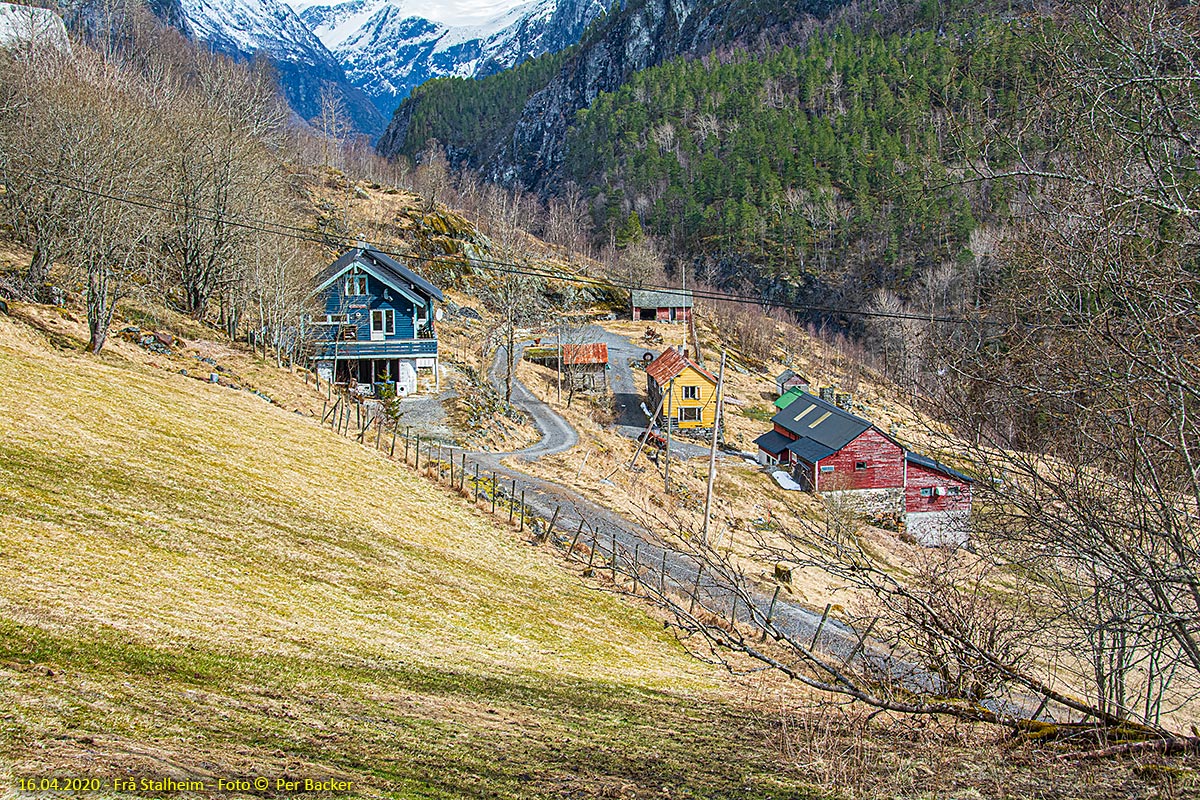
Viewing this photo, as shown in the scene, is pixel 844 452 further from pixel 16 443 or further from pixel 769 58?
pixel 769 58

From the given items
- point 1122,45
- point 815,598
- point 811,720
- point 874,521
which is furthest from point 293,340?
point 1122,45

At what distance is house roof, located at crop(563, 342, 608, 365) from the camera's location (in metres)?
60.4

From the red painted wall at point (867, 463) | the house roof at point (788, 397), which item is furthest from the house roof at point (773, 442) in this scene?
the house roof at point (788, 397)

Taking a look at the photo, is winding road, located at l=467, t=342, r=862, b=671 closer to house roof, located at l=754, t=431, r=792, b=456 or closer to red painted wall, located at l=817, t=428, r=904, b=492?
red painted wall, located at l=817, t=428, r=904, b=492

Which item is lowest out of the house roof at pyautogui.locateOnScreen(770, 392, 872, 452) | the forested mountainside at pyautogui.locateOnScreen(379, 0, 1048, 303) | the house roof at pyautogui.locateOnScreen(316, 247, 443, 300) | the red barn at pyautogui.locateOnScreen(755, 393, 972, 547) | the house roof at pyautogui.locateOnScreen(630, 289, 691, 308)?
the red barn at pyautogui.locateOnScreen(755, 393, 972, 547)

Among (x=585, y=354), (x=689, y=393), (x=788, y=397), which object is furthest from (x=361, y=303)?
(x=788, y=397)

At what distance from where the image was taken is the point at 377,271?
41906 millimetres

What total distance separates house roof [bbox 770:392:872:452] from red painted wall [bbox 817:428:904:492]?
2.03 ft

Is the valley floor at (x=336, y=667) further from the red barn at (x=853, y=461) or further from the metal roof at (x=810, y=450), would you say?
the metal roof at (x=810, y=450)

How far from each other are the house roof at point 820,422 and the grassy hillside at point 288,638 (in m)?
30.7

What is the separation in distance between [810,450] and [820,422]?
287cm

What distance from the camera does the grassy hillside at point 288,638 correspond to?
21.2ft

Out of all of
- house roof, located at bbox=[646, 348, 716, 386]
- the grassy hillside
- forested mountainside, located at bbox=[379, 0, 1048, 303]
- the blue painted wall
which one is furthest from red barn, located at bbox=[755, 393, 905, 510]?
forested mountainside, located at bbox=[379, 0, 1048, 303]

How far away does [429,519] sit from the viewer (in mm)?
20562
